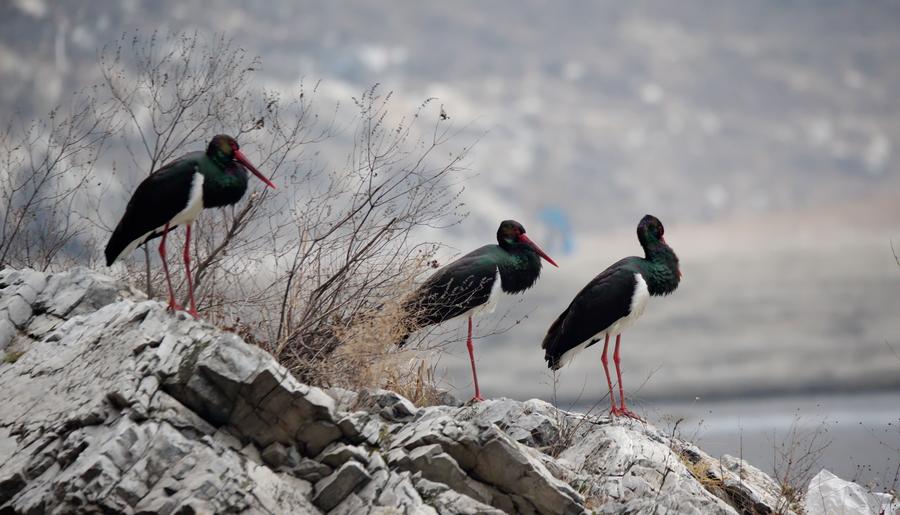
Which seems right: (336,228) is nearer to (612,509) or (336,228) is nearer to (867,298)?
(612,509)

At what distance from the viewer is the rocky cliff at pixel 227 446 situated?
8.87 metres

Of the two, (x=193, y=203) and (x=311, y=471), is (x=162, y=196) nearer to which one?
(x=193, y=203)

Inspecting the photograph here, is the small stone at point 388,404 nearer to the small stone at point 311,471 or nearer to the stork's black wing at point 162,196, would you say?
the small stone at point 311,471

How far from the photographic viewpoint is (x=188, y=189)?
415 inches

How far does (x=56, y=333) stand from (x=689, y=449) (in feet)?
22.0

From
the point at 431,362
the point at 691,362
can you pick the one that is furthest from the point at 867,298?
the point at 431,362

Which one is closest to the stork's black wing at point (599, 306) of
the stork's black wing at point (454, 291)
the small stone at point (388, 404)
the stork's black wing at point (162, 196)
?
the stork's black wing at point (454, 291)

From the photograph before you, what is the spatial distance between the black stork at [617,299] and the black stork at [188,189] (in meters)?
4.26

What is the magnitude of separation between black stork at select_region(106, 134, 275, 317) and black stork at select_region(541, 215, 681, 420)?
4257 millimetres

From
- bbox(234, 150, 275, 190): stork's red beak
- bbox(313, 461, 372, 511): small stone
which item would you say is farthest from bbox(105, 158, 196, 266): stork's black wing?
bbox(313, 461, 372, 511): small stone

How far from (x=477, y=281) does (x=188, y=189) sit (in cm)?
401

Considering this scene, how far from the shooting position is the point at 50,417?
9648mm

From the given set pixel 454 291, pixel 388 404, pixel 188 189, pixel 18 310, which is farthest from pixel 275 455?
pixel 454 291

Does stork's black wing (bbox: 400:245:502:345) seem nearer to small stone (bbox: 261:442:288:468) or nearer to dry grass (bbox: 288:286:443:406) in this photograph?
dry grass (bbox: 288:286:443:406)
